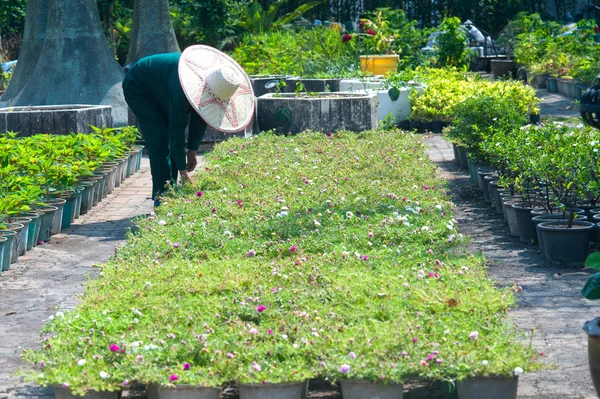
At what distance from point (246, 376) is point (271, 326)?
59cm

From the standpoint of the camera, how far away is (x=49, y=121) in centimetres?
1235

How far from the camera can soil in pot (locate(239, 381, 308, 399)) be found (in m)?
4.03

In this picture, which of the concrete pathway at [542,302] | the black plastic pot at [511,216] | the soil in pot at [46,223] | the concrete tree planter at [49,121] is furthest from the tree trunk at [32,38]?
the black plastic pot at [511,216]

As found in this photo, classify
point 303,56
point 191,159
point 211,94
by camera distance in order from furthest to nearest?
point 303,56
point 191,159
point 211,94

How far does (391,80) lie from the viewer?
1566 cm

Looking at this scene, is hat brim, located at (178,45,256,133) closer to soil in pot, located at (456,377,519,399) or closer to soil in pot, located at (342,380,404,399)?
soil in pot, located at (342,380,404,399)

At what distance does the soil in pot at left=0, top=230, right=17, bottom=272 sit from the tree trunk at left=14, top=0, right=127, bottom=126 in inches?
347

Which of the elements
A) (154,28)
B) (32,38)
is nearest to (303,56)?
(154,28)

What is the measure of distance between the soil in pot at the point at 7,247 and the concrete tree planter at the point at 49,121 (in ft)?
17.4

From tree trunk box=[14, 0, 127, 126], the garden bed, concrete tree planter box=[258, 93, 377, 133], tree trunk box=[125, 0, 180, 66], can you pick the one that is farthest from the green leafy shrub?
the garden bed

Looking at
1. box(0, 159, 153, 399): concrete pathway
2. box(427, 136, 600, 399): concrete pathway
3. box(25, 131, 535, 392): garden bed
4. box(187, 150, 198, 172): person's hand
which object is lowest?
box(427, 136, 600, 399): concrete pathway

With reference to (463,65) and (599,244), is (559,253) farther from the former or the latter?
(463,65)

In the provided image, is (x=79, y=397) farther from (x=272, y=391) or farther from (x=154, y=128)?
(x=154, y=128)

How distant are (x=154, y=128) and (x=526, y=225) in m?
3.51
